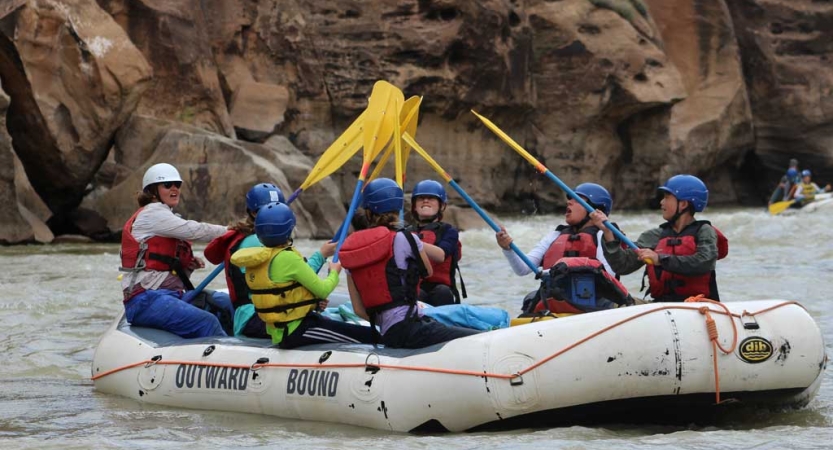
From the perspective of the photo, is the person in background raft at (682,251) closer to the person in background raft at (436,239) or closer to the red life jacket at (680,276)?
the red life jacket at (680,276)

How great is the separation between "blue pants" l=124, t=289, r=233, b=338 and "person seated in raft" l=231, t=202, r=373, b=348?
884mm

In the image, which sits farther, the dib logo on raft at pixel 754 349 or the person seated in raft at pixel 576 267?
the person seated in raft at pixel 576 267

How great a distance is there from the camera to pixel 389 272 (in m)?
5.69

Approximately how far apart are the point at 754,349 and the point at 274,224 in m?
2.26

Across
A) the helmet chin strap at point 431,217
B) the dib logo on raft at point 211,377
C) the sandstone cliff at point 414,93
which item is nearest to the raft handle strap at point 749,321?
the helmet chin strap at point 431,217

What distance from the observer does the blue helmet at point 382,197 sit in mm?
5781

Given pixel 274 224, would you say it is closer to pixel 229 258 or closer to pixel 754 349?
pixel 229 258

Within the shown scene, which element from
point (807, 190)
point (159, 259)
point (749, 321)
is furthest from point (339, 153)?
point (807, 190)

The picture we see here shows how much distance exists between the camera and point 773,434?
538 cm

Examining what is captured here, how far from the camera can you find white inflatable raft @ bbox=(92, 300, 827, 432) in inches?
209

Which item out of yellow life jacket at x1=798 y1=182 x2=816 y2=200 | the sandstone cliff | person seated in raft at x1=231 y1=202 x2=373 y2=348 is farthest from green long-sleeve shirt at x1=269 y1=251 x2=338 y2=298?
yellow life jacket at x1=798 y1=182 x2=816 y2=200

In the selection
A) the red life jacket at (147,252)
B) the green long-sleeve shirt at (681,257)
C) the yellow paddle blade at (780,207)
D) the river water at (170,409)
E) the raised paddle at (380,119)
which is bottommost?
the yellow paddle blade at (780,207)

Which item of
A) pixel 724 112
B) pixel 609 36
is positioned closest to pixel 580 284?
pixel 609 36

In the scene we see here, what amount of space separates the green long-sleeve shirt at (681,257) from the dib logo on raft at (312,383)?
172 cm
